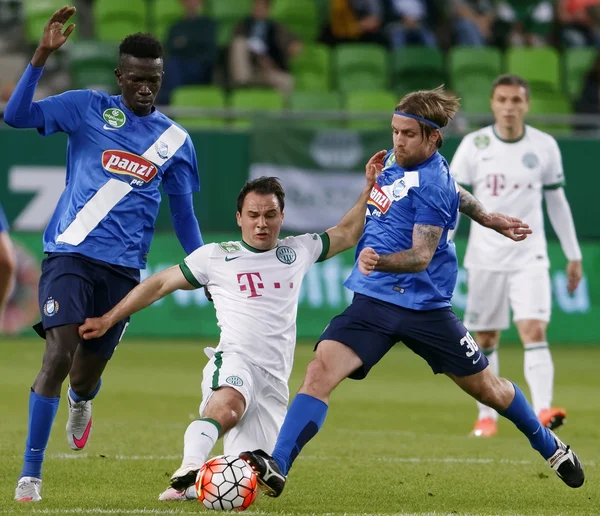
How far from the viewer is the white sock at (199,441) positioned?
6211mm

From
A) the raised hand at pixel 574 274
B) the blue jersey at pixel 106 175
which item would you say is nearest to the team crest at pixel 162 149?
the blue jersey at pixel 106 175

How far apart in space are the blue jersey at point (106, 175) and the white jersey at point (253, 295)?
21.9 inches

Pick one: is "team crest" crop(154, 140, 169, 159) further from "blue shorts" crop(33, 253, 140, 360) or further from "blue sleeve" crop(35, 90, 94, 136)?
"blue shorts" crop(33, 253, 140, 360)

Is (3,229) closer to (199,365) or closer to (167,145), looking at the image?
(167,145)

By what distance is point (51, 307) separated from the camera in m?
6.82

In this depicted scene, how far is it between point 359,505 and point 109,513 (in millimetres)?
1342

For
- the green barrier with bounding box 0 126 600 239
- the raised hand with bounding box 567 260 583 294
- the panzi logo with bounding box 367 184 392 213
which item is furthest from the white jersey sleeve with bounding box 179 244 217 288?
the green barrier with bounding box 0 126 600 239

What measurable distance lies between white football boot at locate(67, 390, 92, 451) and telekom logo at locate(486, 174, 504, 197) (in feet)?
12.8

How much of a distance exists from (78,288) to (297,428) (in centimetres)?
145

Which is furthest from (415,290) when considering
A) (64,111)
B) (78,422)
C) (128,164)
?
(78,422)

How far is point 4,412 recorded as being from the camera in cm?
1060

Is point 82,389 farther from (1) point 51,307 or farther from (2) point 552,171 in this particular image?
(2) point 552,171

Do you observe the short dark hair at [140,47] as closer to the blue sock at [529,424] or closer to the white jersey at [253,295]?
A: the white jersey at [253,295]

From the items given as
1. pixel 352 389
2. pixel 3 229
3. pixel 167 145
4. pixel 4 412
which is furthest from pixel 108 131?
pixel 352 389
